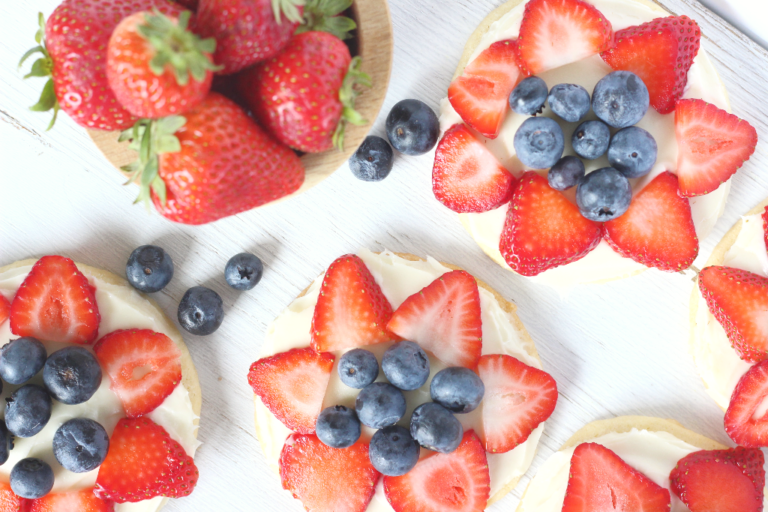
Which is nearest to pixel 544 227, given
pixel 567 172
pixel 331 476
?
pixel 567 172

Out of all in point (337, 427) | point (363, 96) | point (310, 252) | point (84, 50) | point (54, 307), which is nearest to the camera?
point (84, 50)

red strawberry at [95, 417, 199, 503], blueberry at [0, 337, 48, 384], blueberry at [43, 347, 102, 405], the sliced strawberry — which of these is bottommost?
red strawberry at [95, 417, 199, 503]

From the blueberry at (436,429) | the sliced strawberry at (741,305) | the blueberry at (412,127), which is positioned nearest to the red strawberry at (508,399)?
the blueberry at (436,429)

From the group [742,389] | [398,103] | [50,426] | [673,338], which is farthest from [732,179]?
[50,426]

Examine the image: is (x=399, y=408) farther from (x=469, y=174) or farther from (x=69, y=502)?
(x=69, y=502)

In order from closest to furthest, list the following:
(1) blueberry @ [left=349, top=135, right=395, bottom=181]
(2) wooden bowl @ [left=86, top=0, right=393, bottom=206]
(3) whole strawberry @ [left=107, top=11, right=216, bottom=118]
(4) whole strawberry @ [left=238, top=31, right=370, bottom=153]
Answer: (3) whole strawberry @ [left=107, top=11, right=216, bottom=118]
(4) whole strawberry @ [left=238, top=31, right=370, bottom=153]
(2) wooden bowl @ [left=86, top=0, right=393, bottom=206]
(1) blueberry @ [left=349, top=135, right=395, bottom=181]

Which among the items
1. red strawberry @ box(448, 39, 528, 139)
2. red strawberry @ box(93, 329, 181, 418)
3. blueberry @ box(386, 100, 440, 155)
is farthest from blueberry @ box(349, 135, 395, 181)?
red strawberry @ box(93, 329, 181, 418)

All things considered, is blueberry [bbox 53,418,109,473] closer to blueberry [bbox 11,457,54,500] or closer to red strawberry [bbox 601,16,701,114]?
blueberry [bbox 11,457,54,500]
